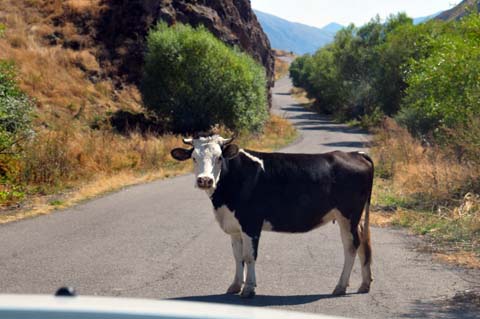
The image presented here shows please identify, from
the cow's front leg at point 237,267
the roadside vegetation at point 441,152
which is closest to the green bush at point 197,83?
the roadside vegetation at point 441,152

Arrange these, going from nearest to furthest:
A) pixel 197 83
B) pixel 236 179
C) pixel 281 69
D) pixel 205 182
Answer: pixel 205 182
pixel 236 179
pixel 197 83
pixel 281 69

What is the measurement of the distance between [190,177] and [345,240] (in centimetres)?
1564

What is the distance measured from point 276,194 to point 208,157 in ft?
3.20

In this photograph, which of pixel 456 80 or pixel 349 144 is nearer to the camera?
pixel 456 80

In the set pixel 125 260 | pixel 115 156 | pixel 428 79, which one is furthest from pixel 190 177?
pixel 125 260

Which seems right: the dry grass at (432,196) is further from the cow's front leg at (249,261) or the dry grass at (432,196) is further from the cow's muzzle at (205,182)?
the cow's muzzle at (205,182)

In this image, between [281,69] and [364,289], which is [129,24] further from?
[281,69]

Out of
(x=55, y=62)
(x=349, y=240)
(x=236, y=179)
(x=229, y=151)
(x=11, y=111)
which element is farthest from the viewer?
(x=55, y=62)

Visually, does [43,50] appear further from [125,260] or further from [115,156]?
[125,260]

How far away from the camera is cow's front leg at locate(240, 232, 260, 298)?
860cm

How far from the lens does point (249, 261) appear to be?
28.4 feet

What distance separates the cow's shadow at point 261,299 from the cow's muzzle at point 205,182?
49.1 inches

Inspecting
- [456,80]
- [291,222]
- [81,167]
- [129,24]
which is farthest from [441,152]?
[129,24]

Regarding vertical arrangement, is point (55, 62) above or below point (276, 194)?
below
